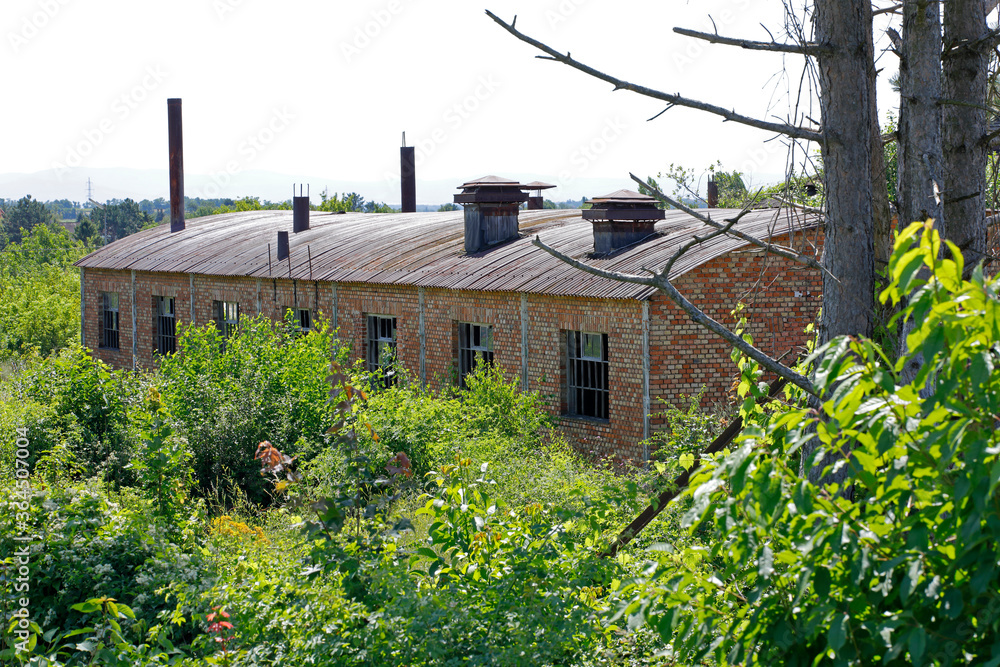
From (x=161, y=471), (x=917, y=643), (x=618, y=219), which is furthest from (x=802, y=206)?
(x=618, y=219)

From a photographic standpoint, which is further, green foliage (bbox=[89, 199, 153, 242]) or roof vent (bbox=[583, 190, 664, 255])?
green foliage (bbox=[89, 199, 153, 242])

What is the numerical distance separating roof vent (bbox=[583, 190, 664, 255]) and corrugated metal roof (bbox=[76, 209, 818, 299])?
29cm

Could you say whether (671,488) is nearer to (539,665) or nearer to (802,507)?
(539,665)

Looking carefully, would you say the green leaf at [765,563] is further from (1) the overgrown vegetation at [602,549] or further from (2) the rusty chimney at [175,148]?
(2) the rusty chimney at [175,148]

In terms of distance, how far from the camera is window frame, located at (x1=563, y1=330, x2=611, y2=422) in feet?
49.3

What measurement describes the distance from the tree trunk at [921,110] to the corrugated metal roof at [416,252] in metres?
6.94

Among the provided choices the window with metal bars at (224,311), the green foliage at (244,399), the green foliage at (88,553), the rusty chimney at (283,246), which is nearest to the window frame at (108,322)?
the window with metal bars at (224,311)

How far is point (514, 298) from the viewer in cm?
1599

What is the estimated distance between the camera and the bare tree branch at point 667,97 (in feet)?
13.6

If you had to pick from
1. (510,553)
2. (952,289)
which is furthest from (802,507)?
(510,553)

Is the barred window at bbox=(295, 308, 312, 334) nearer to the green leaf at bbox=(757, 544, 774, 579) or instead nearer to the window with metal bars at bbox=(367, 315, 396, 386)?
the window with metal bars at bbox=(367, 315, 396, 386)

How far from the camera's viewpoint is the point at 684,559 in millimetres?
4613

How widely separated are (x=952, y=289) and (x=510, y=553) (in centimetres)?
281

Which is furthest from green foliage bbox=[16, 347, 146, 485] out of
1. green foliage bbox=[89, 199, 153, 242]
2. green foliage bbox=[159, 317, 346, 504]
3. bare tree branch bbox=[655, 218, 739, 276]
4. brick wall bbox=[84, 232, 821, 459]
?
green foliage bbox=[89, 199, 153, 242]
